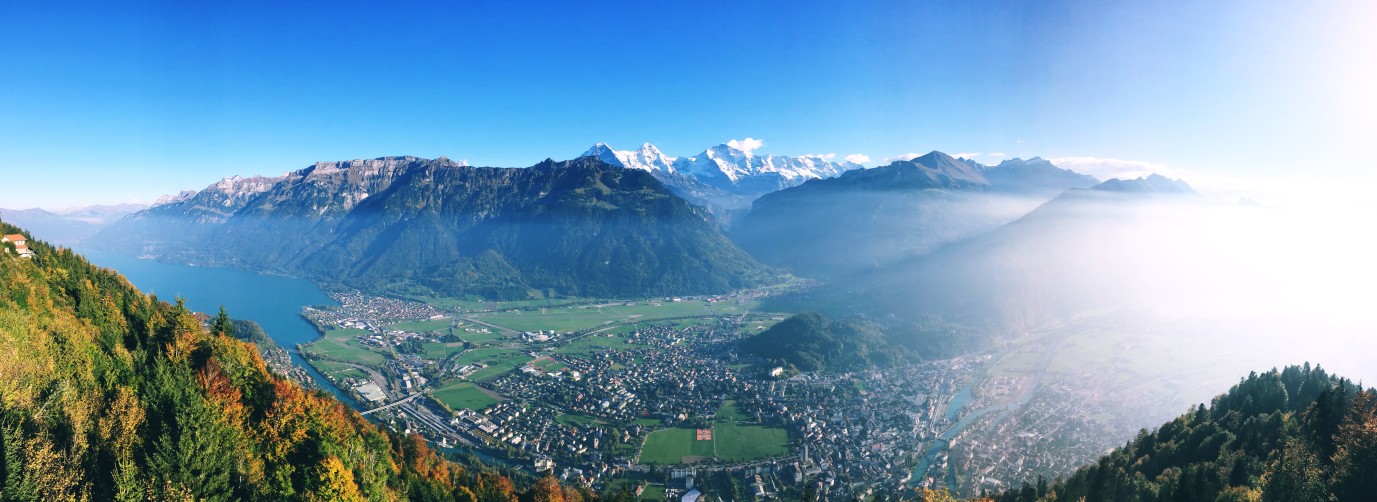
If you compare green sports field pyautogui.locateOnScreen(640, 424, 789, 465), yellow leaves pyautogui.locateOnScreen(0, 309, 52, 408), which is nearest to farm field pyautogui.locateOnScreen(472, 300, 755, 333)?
green sports field pyautogui.locateOnScreen(640, 424, 789, 465)

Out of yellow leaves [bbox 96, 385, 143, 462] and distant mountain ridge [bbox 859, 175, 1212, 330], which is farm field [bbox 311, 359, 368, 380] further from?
distant mountain ridge [bbox 859, 175, 1212, 330]

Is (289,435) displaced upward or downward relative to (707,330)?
upward

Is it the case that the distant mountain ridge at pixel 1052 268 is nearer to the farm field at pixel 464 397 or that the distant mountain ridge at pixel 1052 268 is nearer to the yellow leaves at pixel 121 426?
the farm field at pixel 464 397

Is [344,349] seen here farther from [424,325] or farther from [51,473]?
[51,473]

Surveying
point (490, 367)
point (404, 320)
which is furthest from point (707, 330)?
point (404, 320)

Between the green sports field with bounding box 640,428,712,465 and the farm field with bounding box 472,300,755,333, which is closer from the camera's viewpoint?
the green sports field with bounding box 640,428,712,465

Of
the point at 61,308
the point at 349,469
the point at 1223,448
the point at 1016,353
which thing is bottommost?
the point at 1016,353

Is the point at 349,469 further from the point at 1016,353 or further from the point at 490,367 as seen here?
the point at 1016,353
